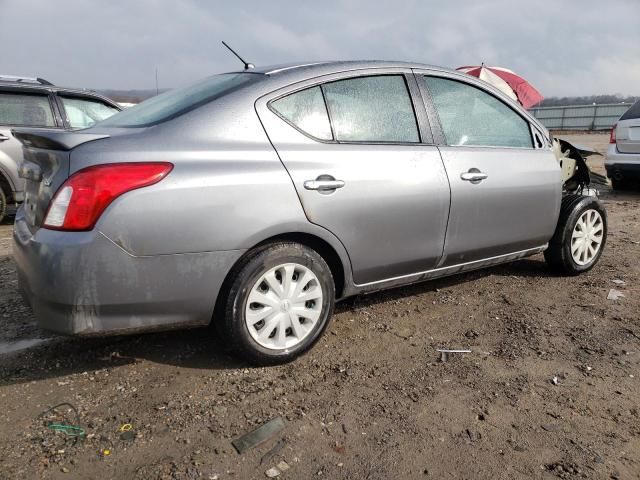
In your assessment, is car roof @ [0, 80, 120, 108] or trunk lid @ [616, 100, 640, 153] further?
trunk lid @ [616, 100, 640, 153]

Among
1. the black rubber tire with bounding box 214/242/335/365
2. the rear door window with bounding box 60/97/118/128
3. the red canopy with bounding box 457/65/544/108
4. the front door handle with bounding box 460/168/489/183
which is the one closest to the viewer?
the black rubber tire with bounding box 214/242/335/365

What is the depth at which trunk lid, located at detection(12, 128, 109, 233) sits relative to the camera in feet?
7.30

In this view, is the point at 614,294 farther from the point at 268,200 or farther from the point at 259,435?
the point at 259,435

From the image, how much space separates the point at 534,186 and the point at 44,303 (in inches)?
121

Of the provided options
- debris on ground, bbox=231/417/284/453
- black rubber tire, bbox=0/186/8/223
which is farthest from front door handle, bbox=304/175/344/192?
black rubber tire, bbox=0/186/8/223

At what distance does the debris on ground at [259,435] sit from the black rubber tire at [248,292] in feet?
1.44

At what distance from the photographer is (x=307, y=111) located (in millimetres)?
2719

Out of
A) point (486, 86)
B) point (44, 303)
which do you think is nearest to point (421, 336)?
point (486, 86)

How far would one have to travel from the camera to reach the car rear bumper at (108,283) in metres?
2.16

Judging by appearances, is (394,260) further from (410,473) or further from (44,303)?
(44,303)

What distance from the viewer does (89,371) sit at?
262 centimetres

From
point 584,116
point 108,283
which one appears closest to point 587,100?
point 584,116

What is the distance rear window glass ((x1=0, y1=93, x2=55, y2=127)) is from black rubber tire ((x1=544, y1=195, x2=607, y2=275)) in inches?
221

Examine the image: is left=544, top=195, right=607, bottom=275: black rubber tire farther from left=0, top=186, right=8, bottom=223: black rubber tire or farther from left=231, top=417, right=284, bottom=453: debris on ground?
left=0, top=186, right=8, bottom=223: black rubber tire
